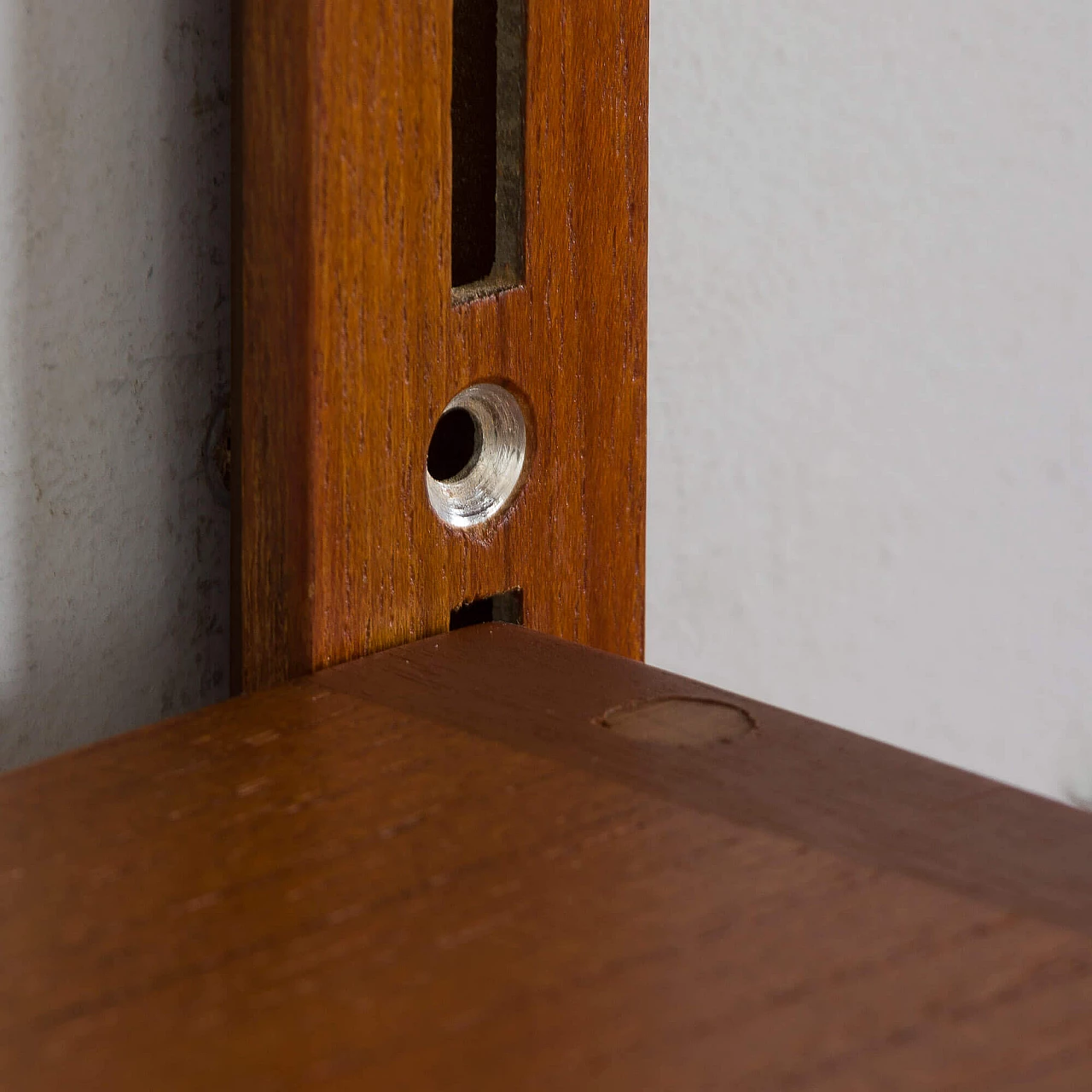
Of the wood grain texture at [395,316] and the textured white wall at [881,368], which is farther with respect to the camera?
the textured white wall at [881,368]

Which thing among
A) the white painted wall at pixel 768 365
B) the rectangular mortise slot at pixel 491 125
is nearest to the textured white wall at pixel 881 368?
the white painted wall at pixel 768 365

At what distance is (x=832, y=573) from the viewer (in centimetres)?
45

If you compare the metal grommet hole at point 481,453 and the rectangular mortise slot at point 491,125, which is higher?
the rectangular mortise slot at point 491,125

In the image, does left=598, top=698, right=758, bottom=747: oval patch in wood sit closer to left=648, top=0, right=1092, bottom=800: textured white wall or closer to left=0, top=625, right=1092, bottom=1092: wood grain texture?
left=0, top=625, right=1092, bottom=1092: wood grain texture

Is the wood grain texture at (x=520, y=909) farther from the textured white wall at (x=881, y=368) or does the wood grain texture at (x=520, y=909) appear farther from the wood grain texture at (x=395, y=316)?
the textured white wall at (x=881, y=368)

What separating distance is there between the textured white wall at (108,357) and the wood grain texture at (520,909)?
5 centimetres

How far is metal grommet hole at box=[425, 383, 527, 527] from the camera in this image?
293mm

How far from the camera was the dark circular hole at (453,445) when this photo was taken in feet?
0.98

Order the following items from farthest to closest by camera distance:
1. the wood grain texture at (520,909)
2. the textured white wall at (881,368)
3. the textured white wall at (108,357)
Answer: the textured white wall at (881,368) < the textured white wall at (108,357) < the wood grain texture at (520,909)

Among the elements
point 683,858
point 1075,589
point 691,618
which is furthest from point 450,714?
point 1075,589

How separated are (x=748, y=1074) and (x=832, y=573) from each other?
0.31 metres

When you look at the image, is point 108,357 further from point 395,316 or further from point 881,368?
point 881,368

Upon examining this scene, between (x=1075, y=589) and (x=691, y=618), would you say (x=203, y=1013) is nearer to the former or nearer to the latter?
(x=691, y=618)

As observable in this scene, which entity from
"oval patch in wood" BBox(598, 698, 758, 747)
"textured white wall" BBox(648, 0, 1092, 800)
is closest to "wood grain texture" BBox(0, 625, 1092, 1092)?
"oval patch in wood" BBox(598, 698, 758, 747)
